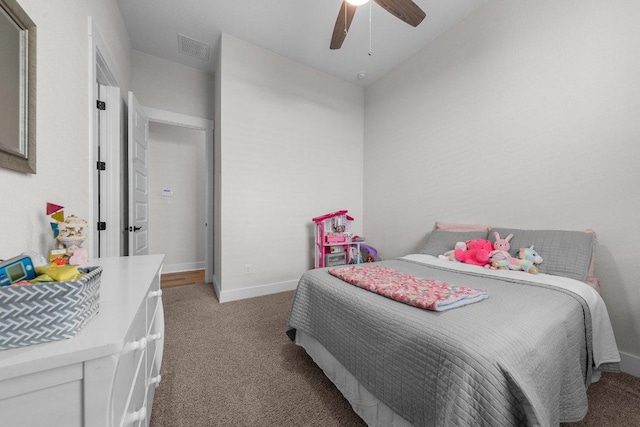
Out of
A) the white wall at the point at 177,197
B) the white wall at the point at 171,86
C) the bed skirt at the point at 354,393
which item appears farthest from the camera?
the white wall at the point at 177,197

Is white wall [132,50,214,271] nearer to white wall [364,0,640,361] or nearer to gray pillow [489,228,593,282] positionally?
white wall [364,0,640,361]

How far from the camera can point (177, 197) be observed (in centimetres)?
430

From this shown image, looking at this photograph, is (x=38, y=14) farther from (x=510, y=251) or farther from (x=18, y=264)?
(x=510, y=251)

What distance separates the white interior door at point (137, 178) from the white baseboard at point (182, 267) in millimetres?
1404

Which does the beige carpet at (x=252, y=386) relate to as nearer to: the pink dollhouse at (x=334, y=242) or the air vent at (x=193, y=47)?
the pink dollhouse at (x=334, y=242)

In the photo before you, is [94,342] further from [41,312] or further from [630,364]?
[630,364]

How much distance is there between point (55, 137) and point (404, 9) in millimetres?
2175

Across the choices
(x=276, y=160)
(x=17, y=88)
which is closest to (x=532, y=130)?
(x=276, y=160)

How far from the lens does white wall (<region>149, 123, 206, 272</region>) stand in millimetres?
4086

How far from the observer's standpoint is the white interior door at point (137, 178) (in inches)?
94.4

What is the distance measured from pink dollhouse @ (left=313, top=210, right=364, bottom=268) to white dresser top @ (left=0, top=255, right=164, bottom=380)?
2.38 m

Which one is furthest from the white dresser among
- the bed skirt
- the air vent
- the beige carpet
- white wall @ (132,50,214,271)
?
white wall @ (132,50,214,271)

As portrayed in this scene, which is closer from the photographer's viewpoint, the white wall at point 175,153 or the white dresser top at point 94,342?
the white dresser top at point 94,342

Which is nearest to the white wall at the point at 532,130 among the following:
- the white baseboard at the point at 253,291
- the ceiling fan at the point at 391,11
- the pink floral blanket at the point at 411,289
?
the ceiling fan at the point at 391,11
